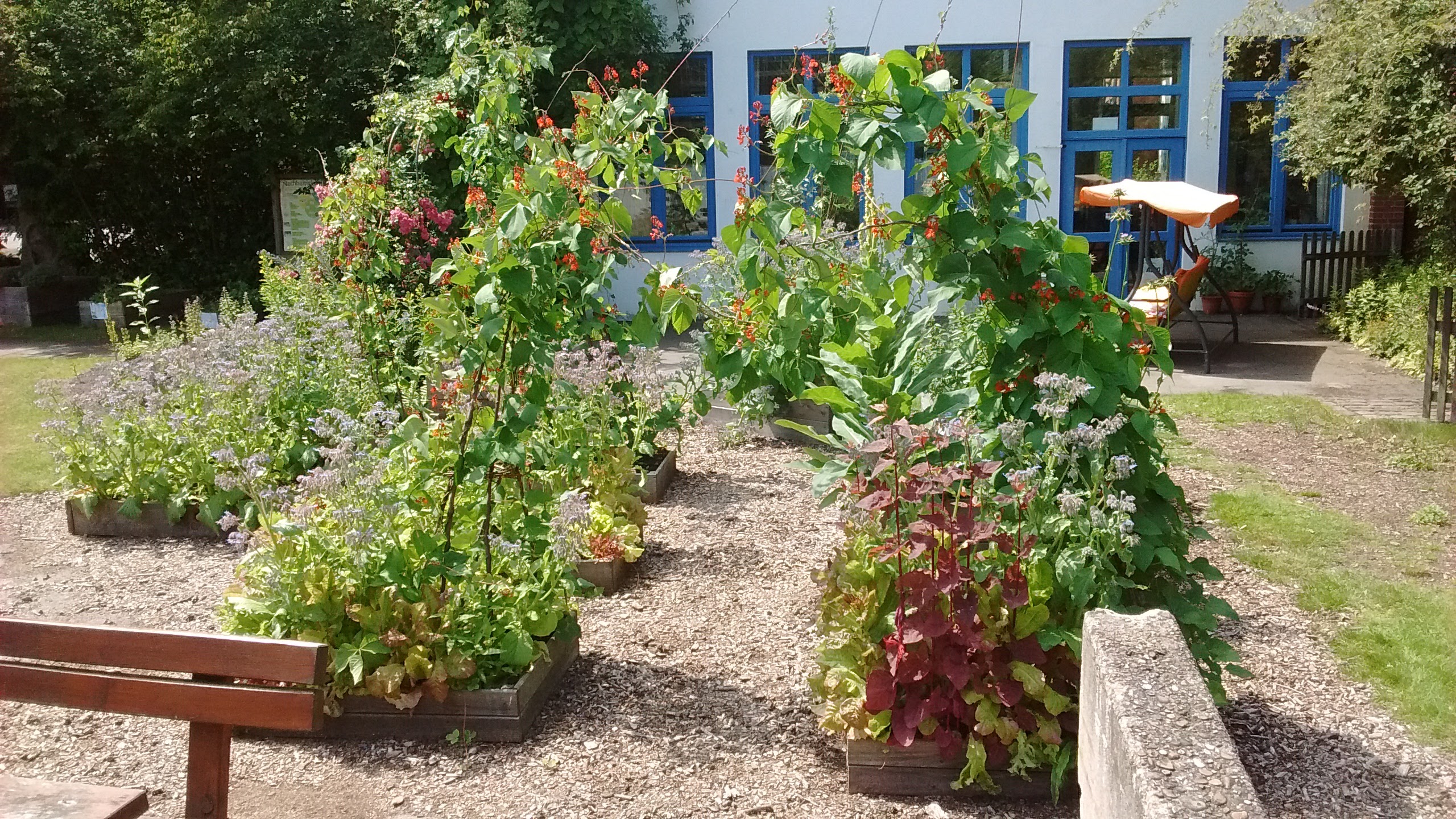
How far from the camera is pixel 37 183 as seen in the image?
1490 cm

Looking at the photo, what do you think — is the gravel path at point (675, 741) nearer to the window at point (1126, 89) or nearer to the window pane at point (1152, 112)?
Result: the window at point (1126, 89)

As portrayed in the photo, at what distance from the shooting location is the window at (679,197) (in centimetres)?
1434

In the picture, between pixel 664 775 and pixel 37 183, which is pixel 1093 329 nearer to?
pixel 664 775

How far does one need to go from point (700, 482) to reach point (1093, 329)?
3621mm

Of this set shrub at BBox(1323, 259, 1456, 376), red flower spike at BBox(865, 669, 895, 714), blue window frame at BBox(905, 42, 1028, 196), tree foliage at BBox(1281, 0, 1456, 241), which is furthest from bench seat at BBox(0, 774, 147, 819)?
blue window frame at BBox(905, 42, 1028, 196)

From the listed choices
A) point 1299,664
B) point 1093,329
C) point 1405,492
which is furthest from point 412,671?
point 1405,492

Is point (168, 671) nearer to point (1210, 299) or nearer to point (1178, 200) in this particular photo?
point (1178, 200)

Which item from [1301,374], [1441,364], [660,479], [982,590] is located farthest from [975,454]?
[1301,374]

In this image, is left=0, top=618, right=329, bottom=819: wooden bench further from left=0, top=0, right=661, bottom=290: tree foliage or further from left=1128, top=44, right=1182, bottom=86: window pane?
left=1128, top=44, right=1182, bottom=86: window pane

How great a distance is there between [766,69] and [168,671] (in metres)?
12.8

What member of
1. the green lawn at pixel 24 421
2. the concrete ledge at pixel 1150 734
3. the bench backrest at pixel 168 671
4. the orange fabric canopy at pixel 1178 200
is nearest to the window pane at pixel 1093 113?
the orange fabric canopy at pixel 1178 200

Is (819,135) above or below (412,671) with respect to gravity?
above

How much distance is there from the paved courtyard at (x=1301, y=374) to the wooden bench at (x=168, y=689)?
666cm

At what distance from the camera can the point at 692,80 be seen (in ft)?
47.4
